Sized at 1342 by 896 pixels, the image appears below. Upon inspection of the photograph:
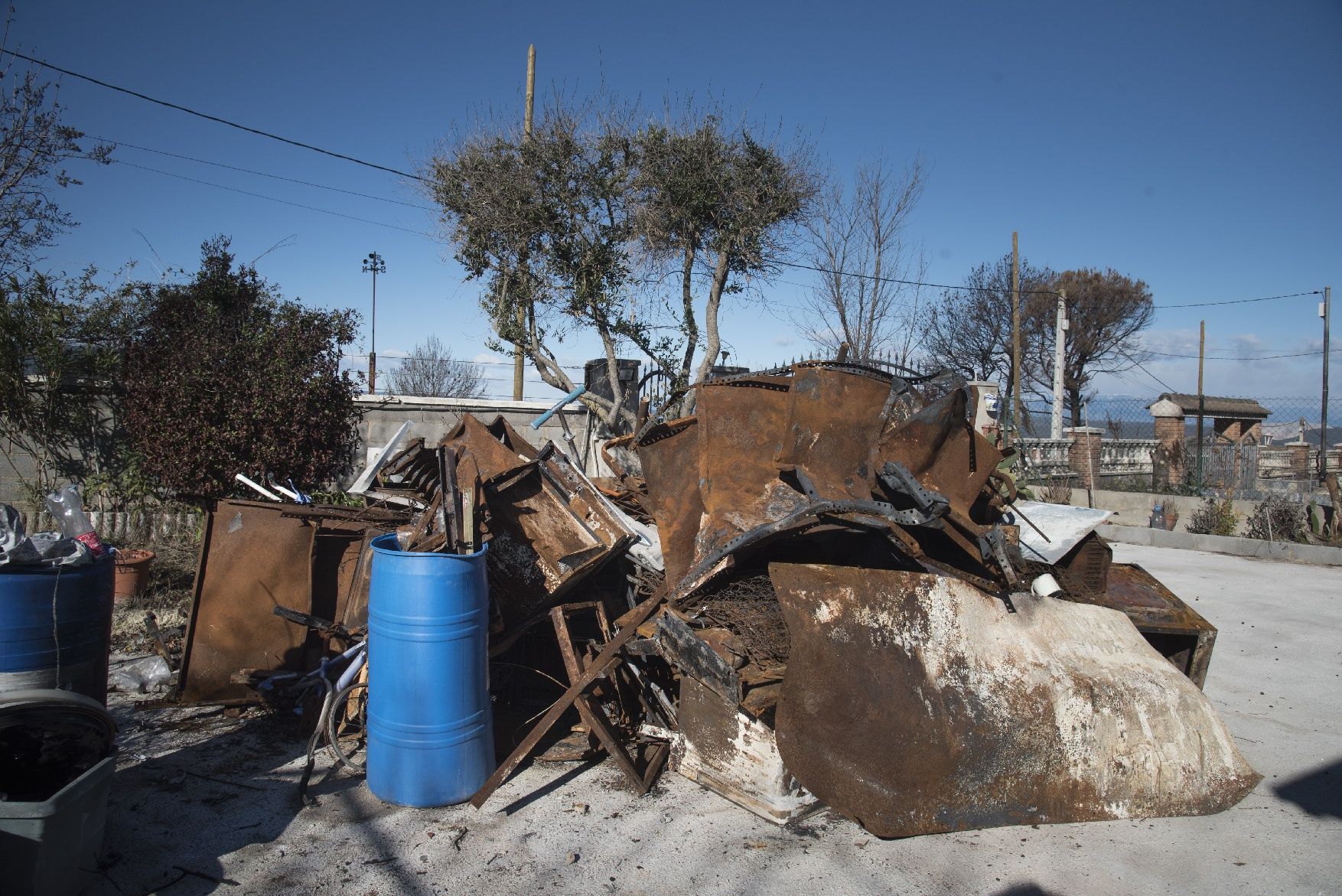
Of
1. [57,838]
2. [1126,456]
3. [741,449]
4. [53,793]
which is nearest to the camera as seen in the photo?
[57,838]

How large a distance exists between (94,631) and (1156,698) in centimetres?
479

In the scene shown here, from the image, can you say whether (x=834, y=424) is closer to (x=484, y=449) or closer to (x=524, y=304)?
(x=484, y=449)

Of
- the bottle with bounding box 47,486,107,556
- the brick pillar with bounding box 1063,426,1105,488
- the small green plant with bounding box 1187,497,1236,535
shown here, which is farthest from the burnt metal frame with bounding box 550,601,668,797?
the brick pillar with bounding box 1063,426,1105,488

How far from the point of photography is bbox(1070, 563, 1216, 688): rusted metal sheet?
4.36m

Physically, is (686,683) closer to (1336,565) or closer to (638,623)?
(638,623)

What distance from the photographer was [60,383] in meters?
7.89

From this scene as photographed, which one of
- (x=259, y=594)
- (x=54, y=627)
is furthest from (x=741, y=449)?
(x=54, y=627)

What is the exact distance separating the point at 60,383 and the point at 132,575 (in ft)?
9.20

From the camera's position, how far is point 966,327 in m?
27.0

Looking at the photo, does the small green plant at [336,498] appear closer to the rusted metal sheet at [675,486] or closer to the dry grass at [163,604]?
the dry grass at [163,604]

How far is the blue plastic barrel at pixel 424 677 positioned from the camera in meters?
3.41

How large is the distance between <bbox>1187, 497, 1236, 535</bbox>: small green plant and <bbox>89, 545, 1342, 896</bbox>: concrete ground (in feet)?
29.0

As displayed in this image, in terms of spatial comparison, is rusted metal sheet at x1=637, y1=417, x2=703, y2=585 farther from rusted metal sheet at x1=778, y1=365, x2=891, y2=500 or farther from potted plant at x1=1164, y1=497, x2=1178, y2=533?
potted plant at x1=1164, y1=497, x2=1178, y2=533

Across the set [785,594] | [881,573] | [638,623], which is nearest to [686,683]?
[638,623]
